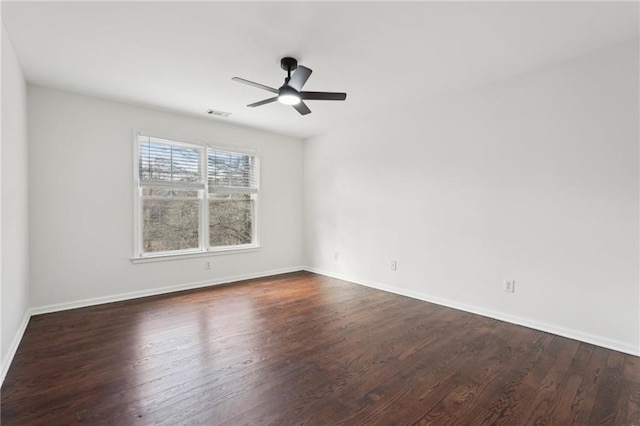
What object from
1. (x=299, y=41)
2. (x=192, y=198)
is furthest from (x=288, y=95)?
(x=192, y=198)

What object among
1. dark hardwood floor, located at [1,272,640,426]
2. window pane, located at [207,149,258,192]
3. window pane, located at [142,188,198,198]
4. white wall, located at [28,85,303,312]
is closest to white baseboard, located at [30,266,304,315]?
white wall, located at [28,85,303,312]

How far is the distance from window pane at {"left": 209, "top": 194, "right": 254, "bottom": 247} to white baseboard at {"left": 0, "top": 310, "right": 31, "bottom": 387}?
87.0 inches

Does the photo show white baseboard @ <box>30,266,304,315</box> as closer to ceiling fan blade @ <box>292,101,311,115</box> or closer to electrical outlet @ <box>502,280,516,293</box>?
ceiling fan blade @ <box>292,101,311,115</box>

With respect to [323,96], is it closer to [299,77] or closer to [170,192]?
[299,77]

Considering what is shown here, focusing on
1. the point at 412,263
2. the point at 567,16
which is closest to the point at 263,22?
the point at 567,16

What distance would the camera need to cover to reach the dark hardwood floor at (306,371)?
184 centimetres

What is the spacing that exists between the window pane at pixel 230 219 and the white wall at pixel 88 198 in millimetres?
370

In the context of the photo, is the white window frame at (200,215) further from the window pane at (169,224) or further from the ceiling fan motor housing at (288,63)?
the ceiling fan motor housing at (288,63)

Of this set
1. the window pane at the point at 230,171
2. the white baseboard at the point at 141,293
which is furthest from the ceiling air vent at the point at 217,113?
the white baseboard at the point at 141,293

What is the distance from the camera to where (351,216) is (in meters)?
5.07

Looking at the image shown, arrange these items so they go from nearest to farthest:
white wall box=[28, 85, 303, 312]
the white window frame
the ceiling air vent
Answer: white wall box=[28, 85, 303, 312] → the white window frame → the ceiling air vent

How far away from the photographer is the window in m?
4.26

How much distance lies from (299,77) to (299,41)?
270 millimetres

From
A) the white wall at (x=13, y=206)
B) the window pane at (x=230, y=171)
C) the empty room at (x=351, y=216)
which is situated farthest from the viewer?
the window pane at (x=230, y=171)
